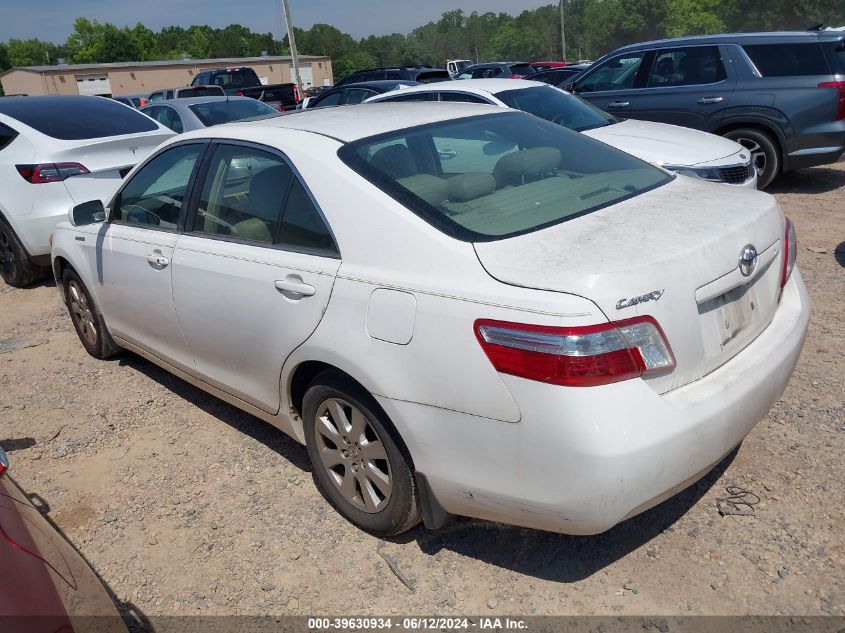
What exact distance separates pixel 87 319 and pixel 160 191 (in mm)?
1463

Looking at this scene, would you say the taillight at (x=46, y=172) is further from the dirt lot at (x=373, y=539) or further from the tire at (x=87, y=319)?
the dirt lot at (x=373, y=539)

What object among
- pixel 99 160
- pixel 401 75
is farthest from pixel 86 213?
pixel 401 75

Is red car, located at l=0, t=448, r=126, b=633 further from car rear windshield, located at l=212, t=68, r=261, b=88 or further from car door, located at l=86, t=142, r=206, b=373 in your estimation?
car rear windshield, located at l=212, t=68, r=261, b=88

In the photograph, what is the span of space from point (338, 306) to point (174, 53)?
364ft

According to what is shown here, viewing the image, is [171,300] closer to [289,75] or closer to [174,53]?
[289,75]

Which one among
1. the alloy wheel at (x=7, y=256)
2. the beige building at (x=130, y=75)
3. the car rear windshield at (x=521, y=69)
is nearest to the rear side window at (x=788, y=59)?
the alloy wheel at (x=7, y=256)

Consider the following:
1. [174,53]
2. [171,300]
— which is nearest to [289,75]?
[174,53]

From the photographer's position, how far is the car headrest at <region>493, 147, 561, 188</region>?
3.05m

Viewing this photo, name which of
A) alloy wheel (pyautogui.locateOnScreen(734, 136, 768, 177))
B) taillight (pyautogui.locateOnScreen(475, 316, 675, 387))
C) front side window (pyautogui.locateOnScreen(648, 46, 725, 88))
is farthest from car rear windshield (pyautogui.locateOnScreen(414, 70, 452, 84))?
taillight (pyautogui.locateOnScreen(475, 316, 675, 387))

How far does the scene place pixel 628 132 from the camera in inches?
269

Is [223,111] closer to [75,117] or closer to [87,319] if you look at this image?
[75,117]

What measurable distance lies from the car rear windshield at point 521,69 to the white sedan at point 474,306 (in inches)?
695

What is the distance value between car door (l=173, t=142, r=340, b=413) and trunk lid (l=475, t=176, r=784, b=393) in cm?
80

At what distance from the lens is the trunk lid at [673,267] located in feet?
7.23
